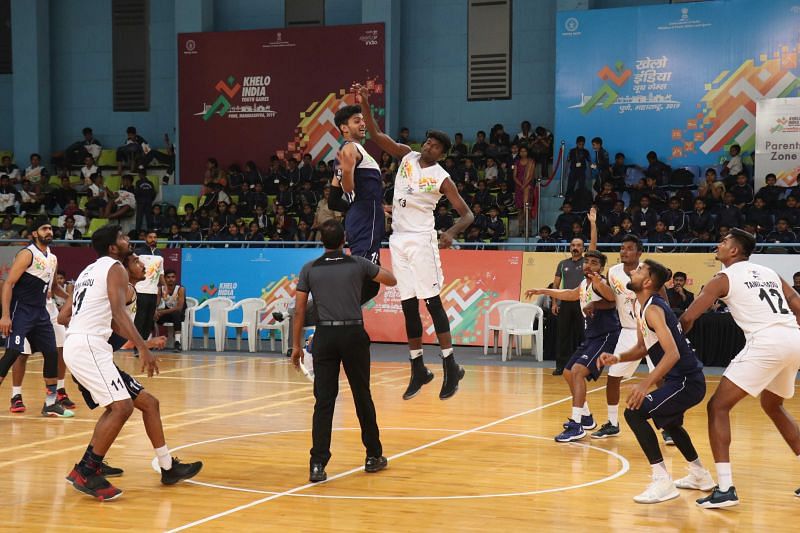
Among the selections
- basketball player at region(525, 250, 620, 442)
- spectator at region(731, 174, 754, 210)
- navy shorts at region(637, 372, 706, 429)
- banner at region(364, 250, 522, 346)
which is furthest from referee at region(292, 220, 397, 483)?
spectator at region(731, 174, 754, 210)

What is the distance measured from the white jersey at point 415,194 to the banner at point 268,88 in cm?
1716

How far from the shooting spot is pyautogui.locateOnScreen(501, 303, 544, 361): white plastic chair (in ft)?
58.9

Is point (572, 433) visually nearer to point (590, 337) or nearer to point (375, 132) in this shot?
point (590, 337)

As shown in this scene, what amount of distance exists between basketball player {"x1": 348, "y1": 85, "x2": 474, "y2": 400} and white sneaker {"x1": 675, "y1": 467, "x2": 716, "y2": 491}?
2085 millimetres

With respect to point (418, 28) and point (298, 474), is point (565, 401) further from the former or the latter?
point (418, 28)

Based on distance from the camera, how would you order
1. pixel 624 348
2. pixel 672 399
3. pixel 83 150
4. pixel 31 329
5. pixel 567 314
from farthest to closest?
pixel 83 150 → pixel 567 314 → pixel 31 329 → pixel 624 348 → pixel 672 399

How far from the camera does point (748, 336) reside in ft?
24.1

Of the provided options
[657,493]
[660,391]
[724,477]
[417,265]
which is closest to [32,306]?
[417,265]

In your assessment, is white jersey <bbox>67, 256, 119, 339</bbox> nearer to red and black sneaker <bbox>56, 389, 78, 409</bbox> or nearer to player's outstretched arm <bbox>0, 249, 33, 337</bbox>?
player's outstretched arm <bbox>0, 249, 33, 337</bbox>

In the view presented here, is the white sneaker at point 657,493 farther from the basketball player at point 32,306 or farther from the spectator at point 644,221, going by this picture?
the spectator at point 644,221

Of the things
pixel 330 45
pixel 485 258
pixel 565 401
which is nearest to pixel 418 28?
pixel 330 45

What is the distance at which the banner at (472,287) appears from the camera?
1903cm

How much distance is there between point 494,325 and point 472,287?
0.85 metres

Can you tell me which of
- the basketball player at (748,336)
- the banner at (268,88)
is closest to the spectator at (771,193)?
the banner at (268,88)
